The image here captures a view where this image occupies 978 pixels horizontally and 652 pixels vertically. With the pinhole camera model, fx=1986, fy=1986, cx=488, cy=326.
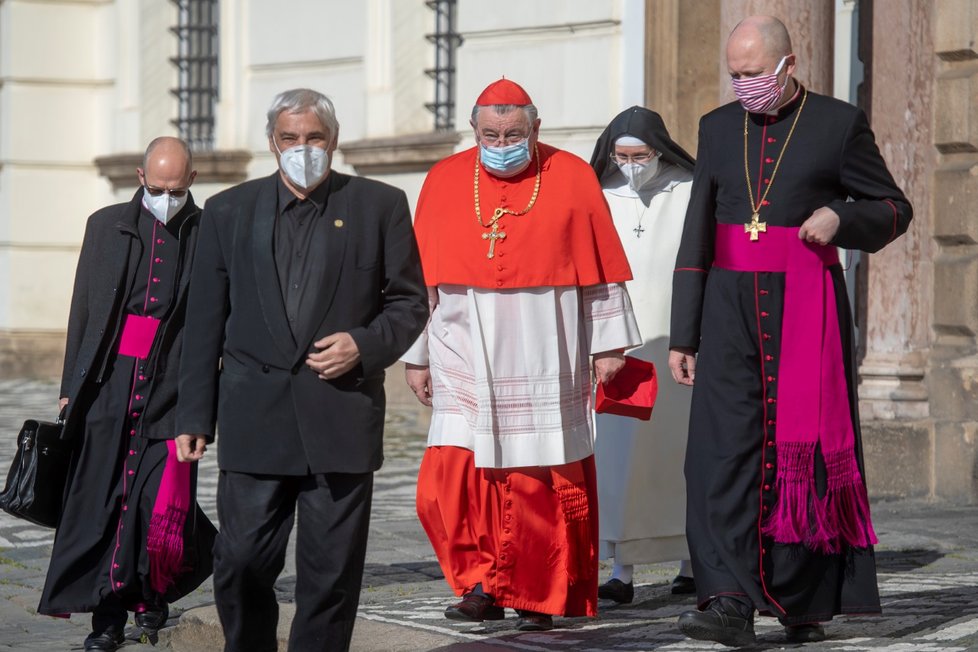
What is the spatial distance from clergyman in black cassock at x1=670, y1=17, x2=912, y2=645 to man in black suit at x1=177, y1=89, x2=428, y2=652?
138 cm

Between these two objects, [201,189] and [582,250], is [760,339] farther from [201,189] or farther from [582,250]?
[201,189]

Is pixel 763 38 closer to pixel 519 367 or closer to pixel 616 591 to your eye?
pixel 519 367

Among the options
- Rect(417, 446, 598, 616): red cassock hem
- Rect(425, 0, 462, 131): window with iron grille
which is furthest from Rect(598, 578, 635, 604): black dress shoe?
Rect(425, 0, 462, 131): window with iron grille

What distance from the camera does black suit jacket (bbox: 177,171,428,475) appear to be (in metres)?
5.18

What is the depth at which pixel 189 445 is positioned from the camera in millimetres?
5309

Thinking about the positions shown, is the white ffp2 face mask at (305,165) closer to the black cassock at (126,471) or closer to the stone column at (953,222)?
the black cassock at (126,471)

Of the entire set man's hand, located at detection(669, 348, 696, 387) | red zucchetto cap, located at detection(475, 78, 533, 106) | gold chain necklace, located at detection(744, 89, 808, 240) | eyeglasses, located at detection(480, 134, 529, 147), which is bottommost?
man's hand, located at detection(669, 348, 696, 387)

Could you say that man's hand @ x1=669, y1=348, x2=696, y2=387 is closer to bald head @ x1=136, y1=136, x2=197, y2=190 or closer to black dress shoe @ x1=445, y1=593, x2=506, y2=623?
black dress shoe @ x1=445, y1=593, x2=506, y2=623

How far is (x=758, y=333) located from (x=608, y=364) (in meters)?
0.69

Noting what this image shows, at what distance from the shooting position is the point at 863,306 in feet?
36.6

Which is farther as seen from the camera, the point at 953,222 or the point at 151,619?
the point at 953,222

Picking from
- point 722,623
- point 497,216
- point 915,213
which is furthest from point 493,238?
point 915,213

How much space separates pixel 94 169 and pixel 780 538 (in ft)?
48.0

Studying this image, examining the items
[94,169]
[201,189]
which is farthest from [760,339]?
[94,169]
